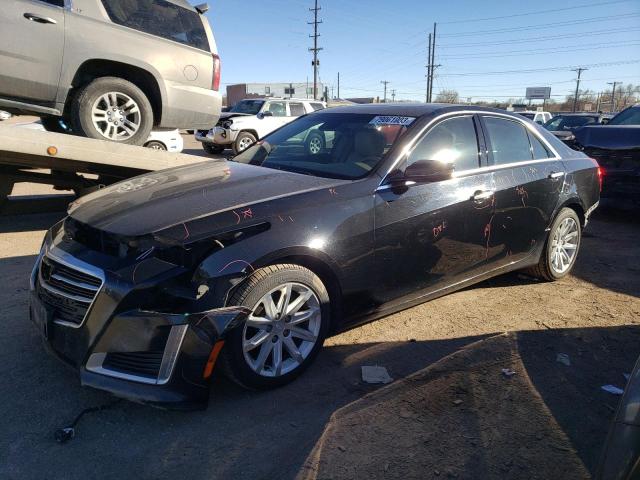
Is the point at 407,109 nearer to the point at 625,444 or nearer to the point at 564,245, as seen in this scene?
the point at 564,245

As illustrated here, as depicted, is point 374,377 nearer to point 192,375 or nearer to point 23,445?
point 192,375

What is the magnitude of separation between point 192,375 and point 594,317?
11.2 feet

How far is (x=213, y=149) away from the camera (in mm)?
16594

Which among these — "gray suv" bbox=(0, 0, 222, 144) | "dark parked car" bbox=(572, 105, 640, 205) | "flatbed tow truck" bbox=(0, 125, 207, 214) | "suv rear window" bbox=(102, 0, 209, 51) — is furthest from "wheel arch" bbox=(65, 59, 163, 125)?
"dark parked car" bbox=(572, 105, 640, 205)

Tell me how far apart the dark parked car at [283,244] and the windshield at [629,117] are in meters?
5.47

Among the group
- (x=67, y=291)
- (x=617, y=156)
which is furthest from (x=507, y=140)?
(x=617, y=156)

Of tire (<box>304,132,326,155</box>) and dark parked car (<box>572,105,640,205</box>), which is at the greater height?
tire (<box>304,132,326,155</box>)

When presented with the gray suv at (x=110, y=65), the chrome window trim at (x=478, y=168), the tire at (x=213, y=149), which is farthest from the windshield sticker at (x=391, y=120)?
the tire at (x=213, y=149)

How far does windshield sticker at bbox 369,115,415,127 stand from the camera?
3.76 m

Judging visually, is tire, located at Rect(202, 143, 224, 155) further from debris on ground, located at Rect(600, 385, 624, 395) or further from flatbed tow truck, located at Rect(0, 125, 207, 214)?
debris on ground, located at Rect(600, 385, 624, 395)

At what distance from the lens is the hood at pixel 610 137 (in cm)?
747

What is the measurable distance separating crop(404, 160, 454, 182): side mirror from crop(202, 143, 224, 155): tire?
13497 millimetres

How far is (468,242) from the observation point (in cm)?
389

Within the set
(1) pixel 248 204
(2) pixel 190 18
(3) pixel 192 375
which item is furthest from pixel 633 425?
(2) pixel 190 18
